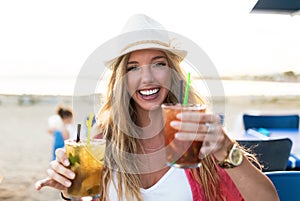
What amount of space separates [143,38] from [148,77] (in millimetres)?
161

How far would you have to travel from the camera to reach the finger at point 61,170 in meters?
1.21

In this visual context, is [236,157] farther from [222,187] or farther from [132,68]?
[132,68]

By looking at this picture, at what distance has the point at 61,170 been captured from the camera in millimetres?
1217

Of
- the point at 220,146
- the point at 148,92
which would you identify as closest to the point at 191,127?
the point at 220,146

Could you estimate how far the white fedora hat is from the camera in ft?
5.12

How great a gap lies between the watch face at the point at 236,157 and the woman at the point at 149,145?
0.04 metres

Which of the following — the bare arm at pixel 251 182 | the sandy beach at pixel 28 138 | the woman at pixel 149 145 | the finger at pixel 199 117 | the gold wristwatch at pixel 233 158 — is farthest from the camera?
the sandy beach at pixel 28 138

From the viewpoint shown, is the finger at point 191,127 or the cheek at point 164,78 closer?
the finger at point 191,127

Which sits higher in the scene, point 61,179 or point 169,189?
point 61,179

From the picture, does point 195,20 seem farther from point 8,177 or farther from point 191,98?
point 191,98

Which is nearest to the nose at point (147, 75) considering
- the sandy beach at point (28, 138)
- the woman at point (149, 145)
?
the woman at point (149, 145)

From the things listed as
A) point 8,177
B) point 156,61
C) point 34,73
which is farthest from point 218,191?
point 34,73

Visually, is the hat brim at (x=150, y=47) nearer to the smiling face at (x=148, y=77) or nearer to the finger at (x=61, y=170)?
the smiling face at (x=148, y=77)

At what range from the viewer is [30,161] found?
6.95 metres
